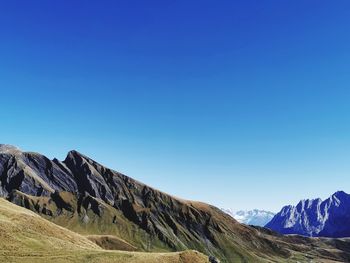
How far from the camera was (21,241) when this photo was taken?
99438 mm

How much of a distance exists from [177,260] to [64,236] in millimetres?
36191

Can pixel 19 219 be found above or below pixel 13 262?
above

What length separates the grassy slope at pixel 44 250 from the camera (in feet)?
300

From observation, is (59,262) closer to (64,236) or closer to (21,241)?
(21,241)

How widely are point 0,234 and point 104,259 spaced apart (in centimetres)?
2559

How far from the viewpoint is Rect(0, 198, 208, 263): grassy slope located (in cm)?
9156

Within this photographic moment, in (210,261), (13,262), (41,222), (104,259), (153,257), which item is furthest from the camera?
(41,222)

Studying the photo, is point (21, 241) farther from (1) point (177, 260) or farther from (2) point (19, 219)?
(1) point (177, 260)

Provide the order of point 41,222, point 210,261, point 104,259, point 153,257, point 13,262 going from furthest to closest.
Result: point 41,222, point 210,261, point 153,257, point 104,259, point 13,262

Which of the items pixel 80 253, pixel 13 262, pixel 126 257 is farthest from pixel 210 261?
pixel 13 262

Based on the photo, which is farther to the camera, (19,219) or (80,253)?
(19,219)

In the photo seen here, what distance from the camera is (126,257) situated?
99.4m

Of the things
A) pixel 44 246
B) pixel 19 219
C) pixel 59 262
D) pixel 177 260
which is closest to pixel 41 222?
pixel 19 219

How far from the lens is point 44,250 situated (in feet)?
320
